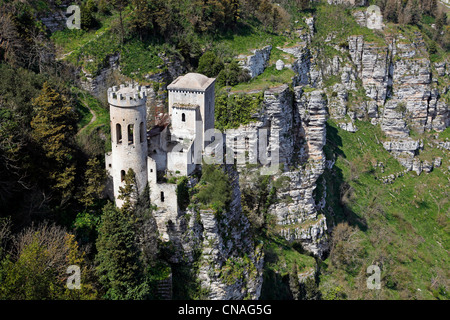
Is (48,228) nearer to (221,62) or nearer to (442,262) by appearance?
(221,62)

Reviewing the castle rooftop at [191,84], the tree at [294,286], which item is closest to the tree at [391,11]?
the tree at [294,286]

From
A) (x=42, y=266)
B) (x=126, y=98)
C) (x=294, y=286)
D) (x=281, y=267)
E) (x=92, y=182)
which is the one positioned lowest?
(x=294, y=286)

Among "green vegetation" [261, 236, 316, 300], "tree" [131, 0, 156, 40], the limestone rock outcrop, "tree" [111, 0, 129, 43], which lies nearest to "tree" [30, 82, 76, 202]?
"green vegetation" [261, 236, 316, 300]

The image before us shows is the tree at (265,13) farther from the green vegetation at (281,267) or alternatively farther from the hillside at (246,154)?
the green vegetation at (281,267)

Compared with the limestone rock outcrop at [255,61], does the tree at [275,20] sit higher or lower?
higher

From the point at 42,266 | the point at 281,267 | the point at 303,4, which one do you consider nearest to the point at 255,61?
the point at 281,267

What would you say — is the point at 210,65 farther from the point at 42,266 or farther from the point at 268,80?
the point at 42,266

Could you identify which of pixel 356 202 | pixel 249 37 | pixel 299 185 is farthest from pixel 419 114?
pixel 299 185
